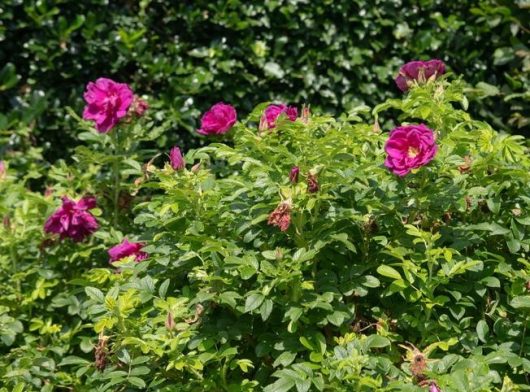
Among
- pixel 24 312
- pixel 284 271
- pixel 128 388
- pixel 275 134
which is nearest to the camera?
pixel 284 271

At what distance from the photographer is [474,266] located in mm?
2309

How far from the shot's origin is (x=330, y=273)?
92.4 inches

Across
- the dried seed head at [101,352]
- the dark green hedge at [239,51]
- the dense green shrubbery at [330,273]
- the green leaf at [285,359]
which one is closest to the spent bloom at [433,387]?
the dense green shrubbery at [330,273]

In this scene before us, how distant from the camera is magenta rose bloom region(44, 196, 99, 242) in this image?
305 cm

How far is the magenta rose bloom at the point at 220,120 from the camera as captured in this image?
281 cm

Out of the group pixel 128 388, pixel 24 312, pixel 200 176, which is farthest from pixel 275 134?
pixel 24 312

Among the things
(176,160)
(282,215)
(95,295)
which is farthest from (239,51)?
(282,215)

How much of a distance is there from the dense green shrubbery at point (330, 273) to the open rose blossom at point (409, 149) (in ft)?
0.40

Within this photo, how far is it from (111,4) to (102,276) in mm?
2382

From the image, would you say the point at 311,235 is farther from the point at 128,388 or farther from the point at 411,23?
the point at 411,23

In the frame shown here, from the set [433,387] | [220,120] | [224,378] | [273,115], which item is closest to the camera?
[433,387]

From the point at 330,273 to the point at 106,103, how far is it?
1135 mm

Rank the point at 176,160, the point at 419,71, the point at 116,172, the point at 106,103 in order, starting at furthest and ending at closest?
1. the point at 116,172
2. the point at 106,103
3. the point at 419,71
4. the point at 176,160

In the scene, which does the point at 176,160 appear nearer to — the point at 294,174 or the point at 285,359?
the point at 294,174
